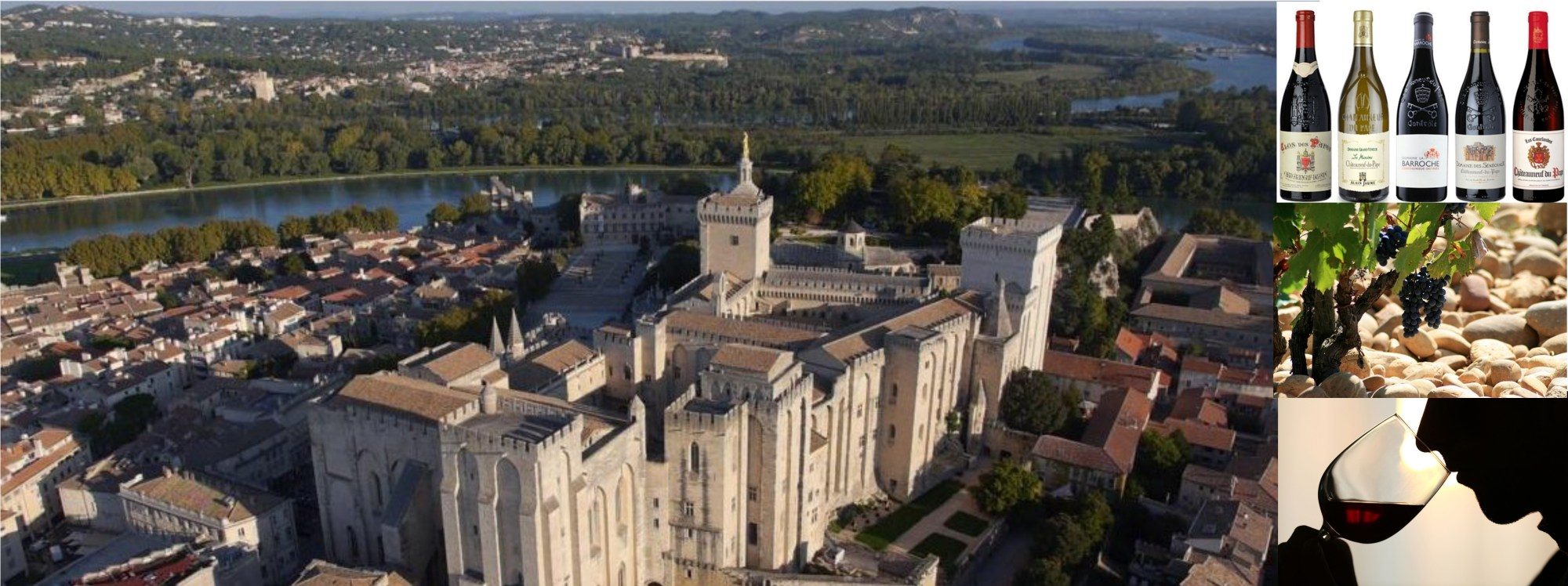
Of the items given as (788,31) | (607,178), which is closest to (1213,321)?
(607,178)

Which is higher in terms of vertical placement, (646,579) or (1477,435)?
(1477,435)

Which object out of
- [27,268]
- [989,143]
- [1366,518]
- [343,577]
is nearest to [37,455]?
[343,577]

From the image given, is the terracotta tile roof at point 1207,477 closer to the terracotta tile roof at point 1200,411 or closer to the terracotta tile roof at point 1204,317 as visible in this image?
the terracotta tile roof at point 1200,411

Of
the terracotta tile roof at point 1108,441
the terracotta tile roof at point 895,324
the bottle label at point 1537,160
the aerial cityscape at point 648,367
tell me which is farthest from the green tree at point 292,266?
the bottle label at point 1537,160

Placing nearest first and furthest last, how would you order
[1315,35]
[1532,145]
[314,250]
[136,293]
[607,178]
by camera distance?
[1532,145], [1315,35], [136,293], [314,250], [607,178]

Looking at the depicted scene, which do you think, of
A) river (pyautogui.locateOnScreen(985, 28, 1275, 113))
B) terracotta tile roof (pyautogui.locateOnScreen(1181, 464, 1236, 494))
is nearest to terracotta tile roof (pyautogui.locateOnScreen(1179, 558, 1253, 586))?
terracotta tile roof (pyautogui.locateOnScreen(1181, 464, 1236, 494))

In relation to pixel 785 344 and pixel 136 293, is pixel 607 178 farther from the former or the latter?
pixel 785 344
